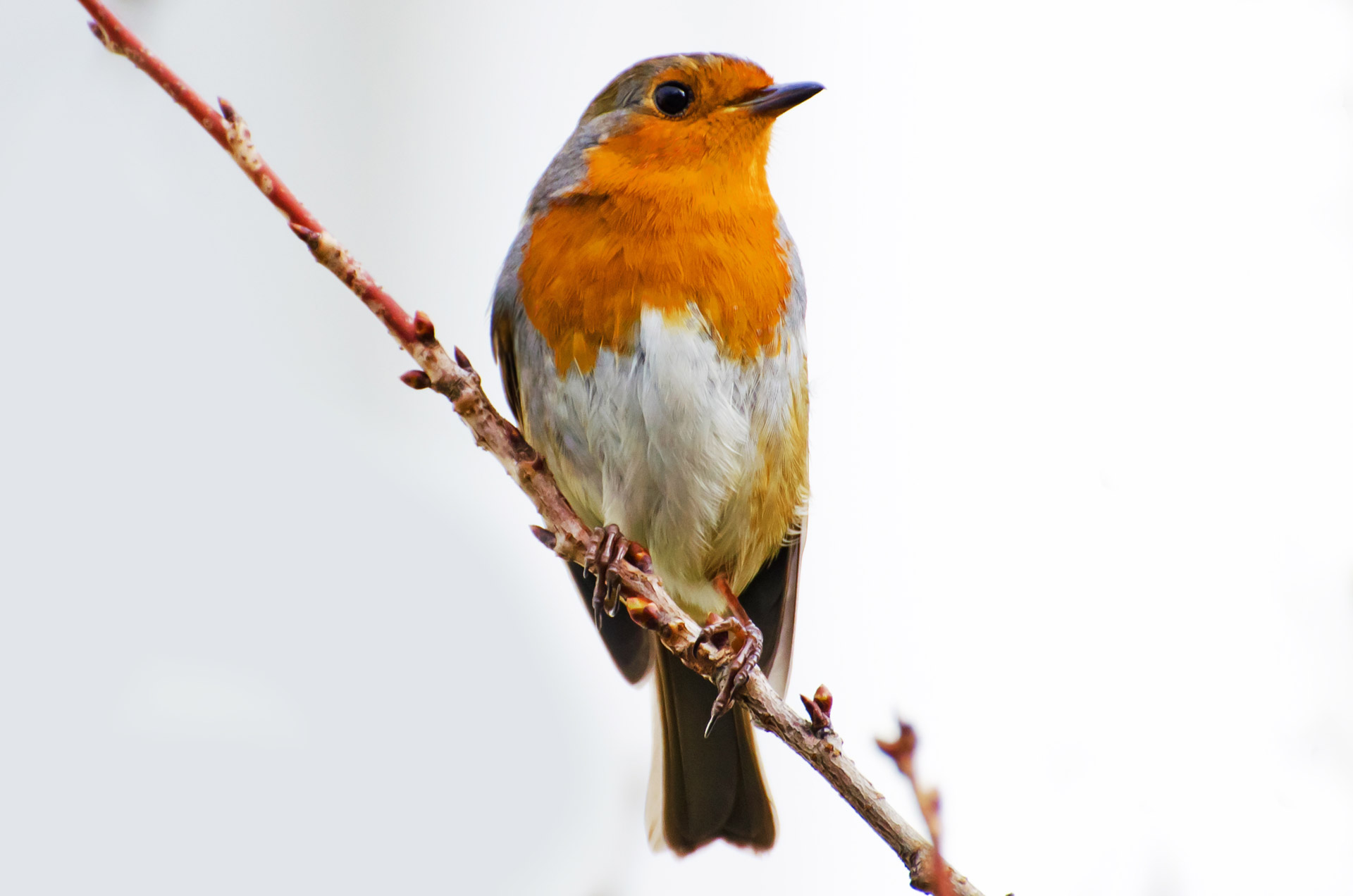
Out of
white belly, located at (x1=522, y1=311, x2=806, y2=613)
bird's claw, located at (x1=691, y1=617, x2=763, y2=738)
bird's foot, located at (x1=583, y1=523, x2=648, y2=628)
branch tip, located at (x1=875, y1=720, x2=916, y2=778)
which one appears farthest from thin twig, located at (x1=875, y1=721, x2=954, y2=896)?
→ white belly, located at (x1=522, y1=311, x2=806, y2=613)

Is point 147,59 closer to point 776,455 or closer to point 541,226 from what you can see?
point 541,226

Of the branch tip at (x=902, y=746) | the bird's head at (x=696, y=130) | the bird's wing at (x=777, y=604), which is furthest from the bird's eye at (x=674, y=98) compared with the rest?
the branch tip at (x=902, y=746)

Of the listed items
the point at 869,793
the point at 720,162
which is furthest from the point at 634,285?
the point at 869,793

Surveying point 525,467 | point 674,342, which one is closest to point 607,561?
point 525,467

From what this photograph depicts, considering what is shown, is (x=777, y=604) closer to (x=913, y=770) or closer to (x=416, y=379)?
(x=416, y=379)

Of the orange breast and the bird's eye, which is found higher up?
the bird's eye

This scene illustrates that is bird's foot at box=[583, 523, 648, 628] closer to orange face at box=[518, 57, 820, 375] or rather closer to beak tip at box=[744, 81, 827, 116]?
orange face at box=[518, 57, 820, 375]

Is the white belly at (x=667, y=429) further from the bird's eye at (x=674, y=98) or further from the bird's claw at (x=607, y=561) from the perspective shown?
the bird's eye at (x=674, y=98)

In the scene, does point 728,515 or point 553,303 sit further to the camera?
point 728,515
